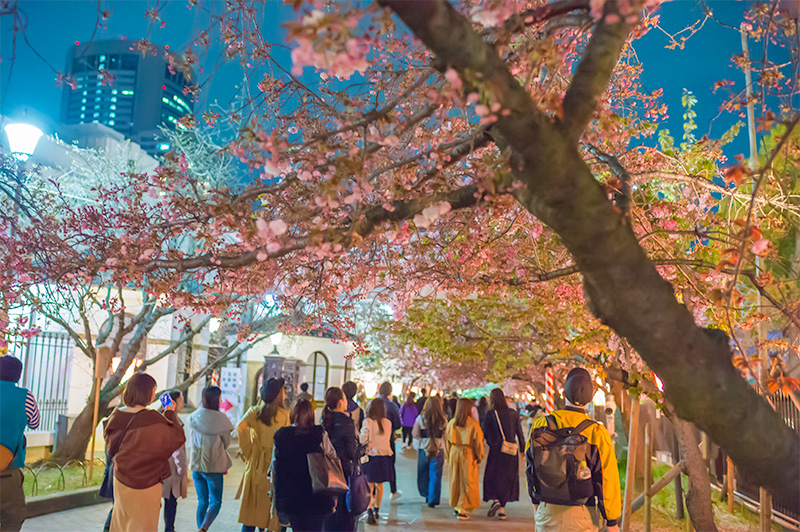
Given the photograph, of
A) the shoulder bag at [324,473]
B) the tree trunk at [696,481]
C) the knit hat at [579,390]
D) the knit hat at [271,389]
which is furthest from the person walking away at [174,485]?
the tree trunk at [696,481]

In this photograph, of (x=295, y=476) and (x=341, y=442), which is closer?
(x=295, y=476)

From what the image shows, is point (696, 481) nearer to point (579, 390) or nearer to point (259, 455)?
point (579, 390)

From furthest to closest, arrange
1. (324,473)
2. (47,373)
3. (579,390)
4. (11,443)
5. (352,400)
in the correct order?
(47,373)
(352,400)
(324,473)
(11,443)
(579,390)

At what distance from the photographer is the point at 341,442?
248 inches

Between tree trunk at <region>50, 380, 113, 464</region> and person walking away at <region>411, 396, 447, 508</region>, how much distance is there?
6229 millimetres

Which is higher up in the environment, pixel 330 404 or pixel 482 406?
pixel 330 404

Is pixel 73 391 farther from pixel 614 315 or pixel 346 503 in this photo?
pixel 614 315

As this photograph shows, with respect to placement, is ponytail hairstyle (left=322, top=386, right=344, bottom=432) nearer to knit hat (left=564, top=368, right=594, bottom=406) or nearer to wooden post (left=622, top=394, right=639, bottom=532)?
knit hat (left=564, top=368, right=594, bottom=406)

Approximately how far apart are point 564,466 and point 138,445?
11.5 feet

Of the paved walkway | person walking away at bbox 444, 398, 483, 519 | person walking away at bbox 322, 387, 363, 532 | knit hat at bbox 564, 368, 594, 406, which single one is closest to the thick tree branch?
knit hat at bbox 564, 368, 594, 406

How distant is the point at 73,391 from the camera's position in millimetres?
14898

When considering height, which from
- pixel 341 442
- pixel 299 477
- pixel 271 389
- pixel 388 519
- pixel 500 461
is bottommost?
pixel 388 519

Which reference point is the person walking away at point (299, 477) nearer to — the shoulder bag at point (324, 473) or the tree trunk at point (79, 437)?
the shoulder bag at point (324, 473)

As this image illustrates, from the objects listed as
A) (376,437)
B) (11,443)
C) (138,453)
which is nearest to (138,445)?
(138,453)
